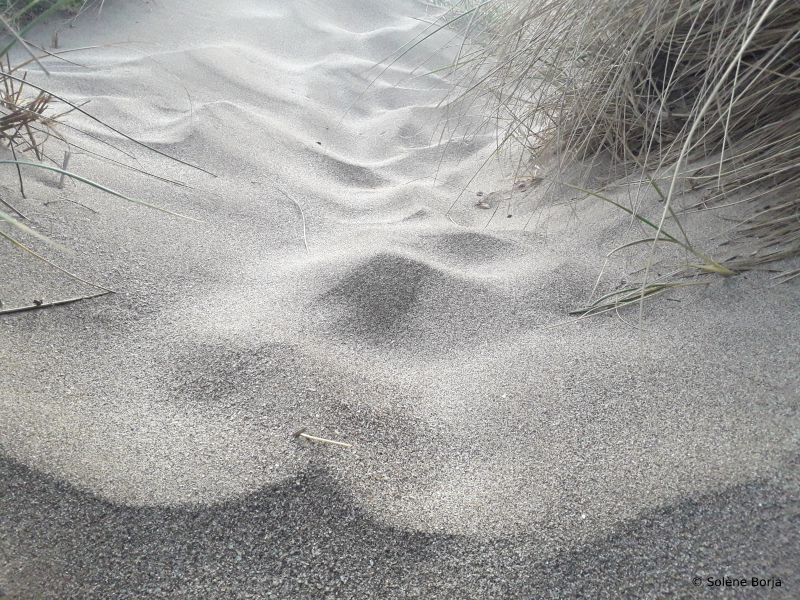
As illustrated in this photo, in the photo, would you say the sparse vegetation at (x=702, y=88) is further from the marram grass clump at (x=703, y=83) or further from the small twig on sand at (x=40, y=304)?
the small twig on sand at (x=40, y=304)

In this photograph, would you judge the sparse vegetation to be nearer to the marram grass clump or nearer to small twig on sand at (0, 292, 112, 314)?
the marram grass clump

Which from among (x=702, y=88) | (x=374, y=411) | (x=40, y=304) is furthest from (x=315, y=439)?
(x=702, y=88)

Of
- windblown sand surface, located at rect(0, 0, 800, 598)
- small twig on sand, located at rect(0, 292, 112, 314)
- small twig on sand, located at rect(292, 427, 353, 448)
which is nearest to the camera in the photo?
windblown sand surface, located at rect(0, 0, 800, 598)

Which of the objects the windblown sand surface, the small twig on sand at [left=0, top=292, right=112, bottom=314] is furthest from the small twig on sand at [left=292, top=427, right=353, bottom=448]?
the small twig on sand at [left=0, top=292, right=112, bottom=314]

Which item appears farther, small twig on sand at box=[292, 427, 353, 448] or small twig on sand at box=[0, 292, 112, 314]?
small twig on sand at box=[0, 292, 112, 314]

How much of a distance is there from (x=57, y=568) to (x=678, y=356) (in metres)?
1.08

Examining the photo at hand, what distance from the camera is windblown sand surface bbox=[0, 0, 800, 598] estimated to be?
29.2 inches

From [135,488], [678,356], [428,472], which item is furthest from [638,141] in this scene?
[135,488]

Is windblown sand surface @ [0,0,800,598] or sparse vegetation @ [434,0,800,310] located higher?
sparse vegetation @ [434,0,800,310]

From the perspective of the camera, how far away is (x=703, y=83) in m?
1.12

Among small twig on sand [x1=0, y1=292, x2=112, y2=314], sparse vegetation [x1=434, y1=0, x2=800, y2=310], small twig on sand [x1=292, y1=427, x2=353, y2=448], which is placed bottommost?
small twig on sand [x1=292, y1=427, x2=353, y2=448]

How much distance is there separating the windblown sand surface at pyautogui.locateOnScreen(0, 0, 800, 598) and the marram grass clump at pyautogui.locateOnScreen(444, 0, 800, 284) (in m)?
0.20

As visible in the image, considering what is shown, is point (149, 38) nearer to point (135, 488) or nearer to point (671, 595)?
point (135, 488)

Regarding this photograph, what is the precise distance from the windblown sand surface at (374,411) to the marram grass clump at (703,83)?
0.66 feet
